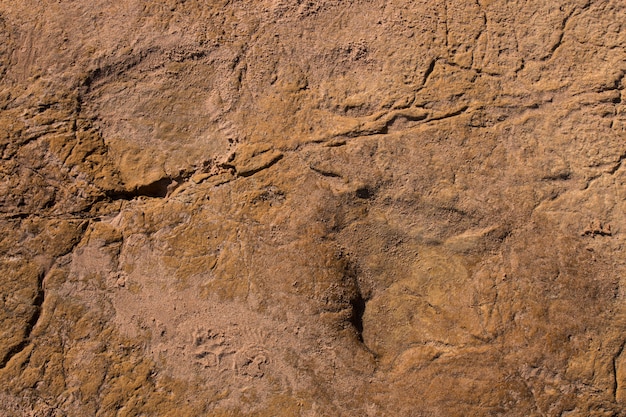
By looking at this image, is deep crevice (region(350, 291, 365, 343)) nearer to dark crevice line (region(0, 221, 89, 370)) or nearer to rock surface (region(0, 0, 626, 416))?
rock surface (region(0, 0, 626, 416))

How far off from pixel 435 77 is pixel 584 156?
19.7 inches

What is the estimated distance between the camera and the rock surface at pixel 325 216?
1747mm

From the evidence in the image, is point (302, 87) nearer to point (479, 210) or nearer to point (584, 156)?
point (479, 210)

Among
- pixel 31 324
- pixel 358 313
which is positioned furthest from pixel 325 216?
pixel 31 324

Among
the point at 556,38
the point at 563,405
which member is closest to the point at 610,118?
the point at 556,38

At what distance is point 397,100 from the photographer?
6.08 feet

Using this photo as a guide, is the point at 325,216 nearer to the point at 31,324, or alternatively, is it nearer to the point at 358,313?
the point at 358,313

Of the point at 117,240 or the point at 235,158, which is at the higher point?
the point at 235,158

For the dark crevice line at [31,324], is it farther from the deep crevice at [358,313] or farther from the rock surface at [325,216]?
the deep crevice at [358,313]

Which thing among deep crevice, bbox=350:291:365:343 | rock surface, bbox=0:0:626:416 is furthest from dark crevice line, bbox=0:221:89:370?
deep crevice, bbox=350:291:365:343

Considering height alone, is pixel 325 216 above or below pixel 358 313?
above

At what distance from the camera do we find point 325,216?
1.81 meters

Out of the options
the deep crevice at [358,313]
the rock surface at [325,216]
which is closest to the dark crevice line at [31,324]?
the rock surface at [325,216]

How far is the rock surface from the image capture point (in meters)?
1.75
